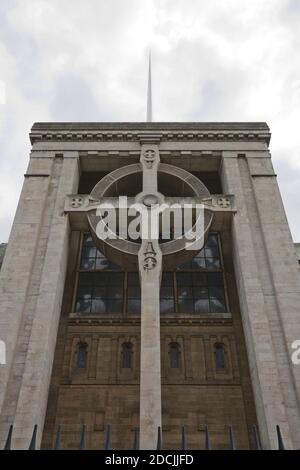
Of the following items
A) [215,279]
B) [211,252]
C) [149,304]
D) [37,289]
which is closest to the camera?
[149,304]

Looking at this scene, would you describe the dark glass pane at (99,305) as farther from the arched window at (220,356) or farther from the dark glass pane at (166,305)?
the arched window at (220,356)

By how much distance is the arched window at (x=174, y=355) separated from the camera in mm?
18725

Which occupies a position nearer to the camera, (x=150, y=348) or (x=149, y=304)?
(x=150, y=348)

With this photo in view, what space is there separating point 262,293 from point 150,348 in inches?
201

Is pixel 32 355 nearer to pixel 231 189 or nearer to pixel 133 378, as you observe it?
pixel 133 378

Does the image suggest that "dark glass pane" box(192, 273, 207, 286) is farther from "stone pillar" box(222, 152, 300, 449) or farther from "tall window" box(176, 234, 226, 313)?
"stone pillar" box(222, 152, 300, 449)

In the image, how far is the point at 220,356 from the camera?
19047 millimetres

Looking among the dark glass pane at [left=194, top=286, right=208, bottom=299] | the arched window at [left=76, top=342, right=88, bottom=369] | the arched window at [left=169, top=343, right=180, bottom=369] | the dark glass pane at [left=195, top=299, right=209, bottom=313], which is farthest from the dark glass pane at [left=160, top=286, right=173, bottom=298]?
the arched window at [left=76, top=342, right=88, bottom=369]

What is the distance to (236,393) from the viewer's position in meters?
17.7

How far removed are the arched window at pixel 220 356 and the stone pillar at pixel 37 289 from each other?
7318 millimetres

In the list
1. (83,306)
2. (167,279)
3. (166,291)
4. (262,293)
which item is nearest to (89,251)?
(83,306)

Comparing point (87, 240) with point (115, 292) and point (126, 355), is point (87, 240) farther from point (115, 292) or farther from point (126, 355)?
point (126, 355)

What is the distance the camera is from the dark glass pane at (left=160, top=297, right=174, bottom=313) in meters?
20.4

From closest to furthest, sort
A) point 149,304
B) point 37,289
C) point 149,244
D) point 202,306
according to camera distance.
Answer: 1. point 149,304
2. point 37,289
3. point 149,244
4. point 202,306
